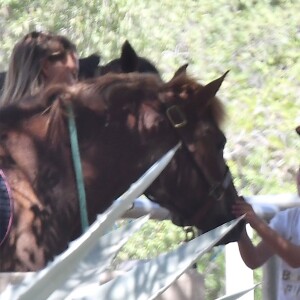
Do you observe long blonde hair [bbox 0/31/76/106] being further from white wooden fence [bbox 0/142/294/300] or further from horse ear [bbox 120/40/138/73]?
white wooden fence [bbox 0/142/294/300]

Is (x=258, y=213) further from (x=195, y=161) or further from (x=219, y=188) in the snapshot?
(x=195, y=161)

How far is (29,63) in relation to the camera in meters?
3.28

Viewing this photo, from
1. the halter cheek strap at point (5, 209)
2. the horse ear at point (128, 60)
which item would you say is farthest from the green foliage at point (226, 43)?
the halter cheek strap at point (5, 209)

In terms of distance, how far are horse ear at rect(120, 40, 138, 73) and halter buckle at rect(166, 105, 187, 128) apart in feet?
1.65

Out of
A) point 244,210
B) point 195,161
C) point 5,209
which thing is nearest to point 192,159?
point 195,161

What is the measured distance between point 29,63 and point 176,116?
579 millimetres

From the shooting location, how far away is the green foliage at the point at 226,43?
7.75 m

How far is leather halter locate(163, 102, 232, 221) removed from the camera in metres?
3.08

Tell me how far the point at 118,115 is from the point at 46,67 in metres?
0.49

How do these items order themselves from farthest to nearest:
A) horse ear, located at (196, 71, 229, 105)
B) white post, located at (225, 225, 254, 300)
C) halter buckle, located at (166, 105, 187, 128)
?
1. white post, located at (225, 225, 254, 300)
2. horse ear, located at (196, 71, 229, 105)
3. halter buckle, located at (166, 105, 187, 128)

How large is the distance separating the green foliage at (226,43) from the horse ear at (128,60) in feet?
13.4

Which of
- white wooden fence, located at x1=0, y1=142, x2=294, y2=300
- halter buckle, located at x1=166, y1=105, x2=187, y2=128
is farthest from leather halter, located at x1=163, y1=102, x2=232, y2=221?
white wooden fence, located at x1=0, y1=142, x2=294, y2=300

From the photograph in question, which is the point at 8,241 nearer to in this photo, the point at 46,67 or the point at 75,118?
the point at 75,118

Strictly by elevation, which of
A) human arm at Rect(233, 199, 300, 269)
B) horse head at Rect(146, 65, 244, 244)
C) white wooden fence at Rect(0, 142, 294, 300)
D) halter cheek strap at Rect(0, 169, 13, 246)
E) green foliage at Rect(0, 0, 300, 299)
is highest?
white wooden fence at Rect(0, 142, 294, 300)
